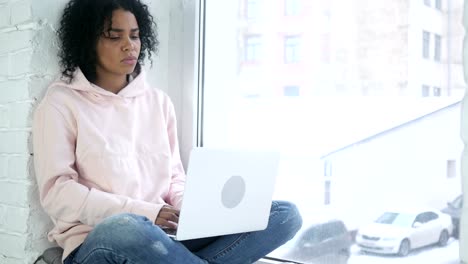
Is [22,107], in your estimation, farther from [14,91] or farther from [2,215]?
[2,215]

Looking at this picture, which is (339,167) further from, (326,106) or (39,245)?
(39,245)

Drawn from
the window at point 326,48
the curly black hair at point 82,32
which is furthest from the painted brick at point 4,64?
the window at point 326,48

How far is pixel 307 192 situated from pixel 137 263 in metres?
0.61

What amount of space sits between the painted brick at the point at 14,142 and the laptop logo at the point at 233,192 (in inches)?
21.0

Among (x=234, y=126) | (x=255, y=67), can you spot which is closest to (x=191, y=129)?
(x=234, y=126)

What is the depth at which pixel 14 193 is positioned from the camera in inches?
54.8

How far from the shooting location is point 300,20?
1.57 metres

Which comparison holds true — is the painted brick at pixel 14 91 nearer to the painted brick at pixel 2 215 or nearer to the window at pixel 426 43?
the painted brick at pixel 2 215

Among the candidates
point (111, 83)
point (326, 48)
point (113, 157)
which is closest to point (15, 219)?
point (113, 157)

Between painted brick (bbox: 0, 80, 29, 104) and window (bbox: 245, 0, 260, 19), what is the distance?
68 cm

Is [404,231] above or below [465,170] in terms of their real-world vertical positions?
below

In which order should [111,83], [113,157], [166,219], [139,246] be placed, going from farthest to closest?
[111,83] < [113,157] < [166,219] < [139,246]

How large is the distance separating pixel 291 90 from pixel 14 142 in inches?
29.2

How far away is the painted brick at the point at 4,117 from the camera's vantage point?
1415 mm
